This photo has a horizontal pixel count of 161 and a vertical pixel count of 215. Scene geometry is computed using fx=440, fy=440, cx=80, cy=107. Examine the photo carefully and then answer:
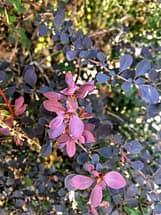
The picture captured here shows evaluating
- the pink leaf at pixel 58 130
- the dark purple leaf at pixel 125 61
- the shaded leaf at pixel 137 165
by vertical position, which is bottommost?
the shaded leaf at pixel 137 165

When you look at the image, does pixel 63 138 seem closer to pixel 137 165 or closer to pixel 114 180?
pixel 114 180

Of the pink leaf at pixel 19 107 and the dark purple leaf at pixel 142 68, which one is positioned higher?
the dark purple leaf at pixel 142 68

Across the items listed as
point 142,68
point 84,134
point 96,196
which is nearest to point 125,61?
point 142,68

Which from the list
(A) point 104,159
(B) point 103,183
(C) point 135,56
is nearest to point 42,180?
(A) point 104,159

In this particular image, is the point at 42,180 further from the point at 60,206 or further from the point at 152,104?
the point at 152,104

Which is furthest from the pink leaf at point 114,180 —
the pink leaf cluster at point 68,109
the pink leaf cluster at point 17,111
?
the pink leaf cluster at point 17,111

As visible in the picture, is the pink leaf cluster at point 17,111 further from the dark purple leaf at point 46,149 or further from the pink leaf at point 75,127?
the pink leaf at point 75,127
